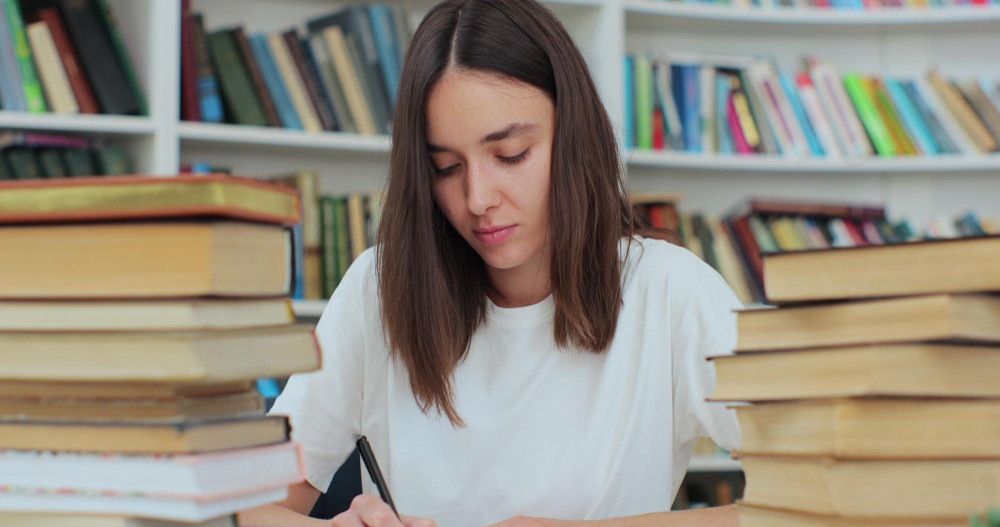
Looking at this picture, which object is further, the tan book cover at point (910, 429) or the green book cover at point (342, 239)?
Answer: the green book cover at point (342, 239)

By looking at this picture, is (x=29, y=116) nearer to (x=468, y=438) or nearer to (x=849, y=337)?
(x=468, y=438)

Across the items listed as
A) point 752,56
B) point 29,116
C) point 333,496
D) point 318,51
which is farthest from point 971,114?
point 29,116

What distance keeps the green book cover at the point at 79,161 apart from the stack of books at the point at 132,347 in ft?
5.50

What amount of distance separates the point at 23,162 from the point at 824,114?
6.43 feet

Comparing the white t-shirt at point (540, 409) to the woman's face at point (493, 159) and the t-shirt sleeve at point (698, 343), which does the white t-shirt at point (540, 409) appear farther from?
the woman's face at point (493, 159)

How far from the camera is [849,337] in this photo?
1.99 feet

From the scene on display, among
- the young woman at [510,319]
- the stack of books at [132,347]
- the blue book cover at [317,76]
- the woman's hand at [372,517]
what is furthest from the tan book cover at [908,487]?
the blue book cover at [317,76]

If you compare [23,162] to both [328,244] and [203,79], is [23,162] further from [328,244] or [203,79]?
[328,244]

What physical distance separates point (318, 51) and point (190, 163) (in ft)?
1.33

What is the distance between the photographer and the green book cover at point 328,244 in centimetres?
235

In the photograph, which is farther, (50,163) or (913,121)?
(913,121)

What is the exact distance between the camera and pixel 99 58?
→ 2174mm

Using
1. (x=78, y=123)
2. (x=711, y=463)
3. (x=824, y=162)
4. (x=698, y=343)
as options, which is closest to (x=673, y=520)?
(x=698, y=343)

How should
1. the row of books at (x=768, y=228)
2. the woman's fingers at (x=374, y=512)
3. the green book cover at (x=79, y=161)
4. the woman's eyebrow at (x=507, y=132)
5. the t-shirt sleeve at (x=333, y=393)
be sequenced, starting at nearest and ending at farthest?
the woman's fingers at (x=374, y=512) → the woman's eyebrow at (x=507, y=132) → the t-shirt sleeve at (x=333, y=393) → the green book cover at (x=79, y=161) → the row of books at (x=768, y=228)
